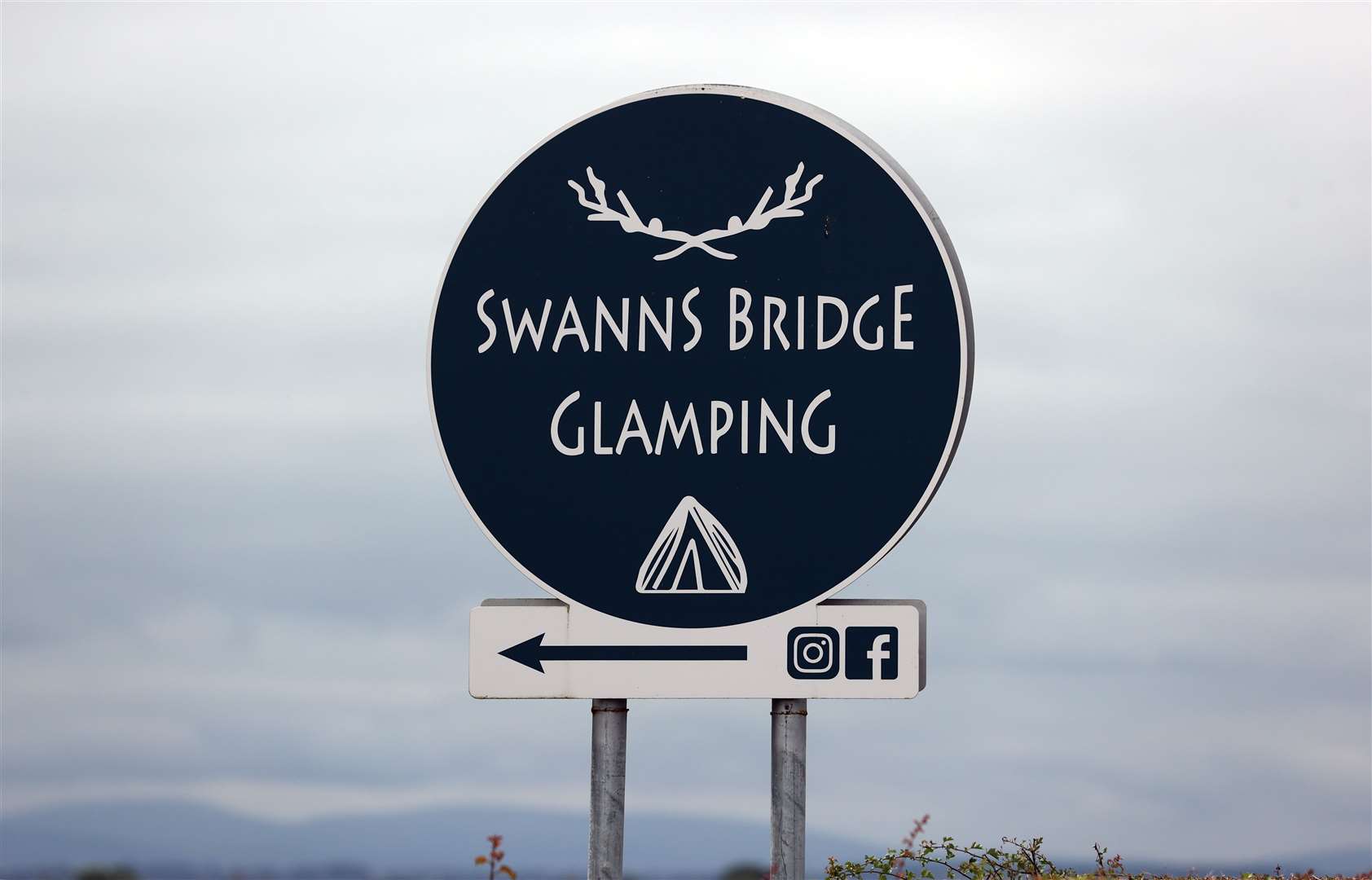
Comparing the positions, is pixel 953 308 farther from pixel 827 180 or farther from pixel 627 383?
pixel 627 383

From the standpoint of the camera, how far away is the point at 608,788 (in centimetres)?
778

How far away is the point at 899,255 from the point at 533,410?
1945 millimetres

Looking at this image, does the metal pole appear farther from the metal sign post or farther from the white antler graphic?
the white antler graphic

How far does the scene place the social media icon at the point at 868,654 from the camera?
298 inches

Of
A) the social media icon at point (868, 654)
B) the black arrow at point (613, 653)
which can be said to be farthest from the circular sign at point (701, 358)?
the social media icon at point (868, 654)

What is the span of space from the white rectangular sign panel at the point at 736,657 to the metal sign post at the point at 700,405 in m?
0.01

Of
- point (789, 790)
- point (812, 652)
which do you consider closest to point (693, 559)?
point (812, 652)

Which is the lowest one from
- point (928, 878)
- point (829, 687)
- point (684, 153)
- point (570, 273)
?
point (928, 878)

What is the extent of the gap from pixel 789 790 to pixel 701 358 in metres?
2.14

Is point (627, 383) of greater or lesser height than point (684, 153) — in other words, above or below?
below

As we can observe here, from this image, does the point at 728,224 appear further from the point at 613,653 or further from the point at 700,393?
the point at 613,653

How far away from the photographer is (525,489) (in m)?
7.80

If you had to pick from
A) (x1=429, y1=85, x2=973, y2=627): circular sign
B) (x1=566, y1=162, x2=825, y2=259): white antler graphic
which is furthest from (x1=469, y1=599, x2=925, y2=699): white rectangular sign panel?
(x1=566, y1=162, x2=825, y2=259): white antler graphic

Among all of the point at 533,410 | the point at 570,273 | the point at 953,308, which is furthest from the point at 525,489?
the point at 953,308
